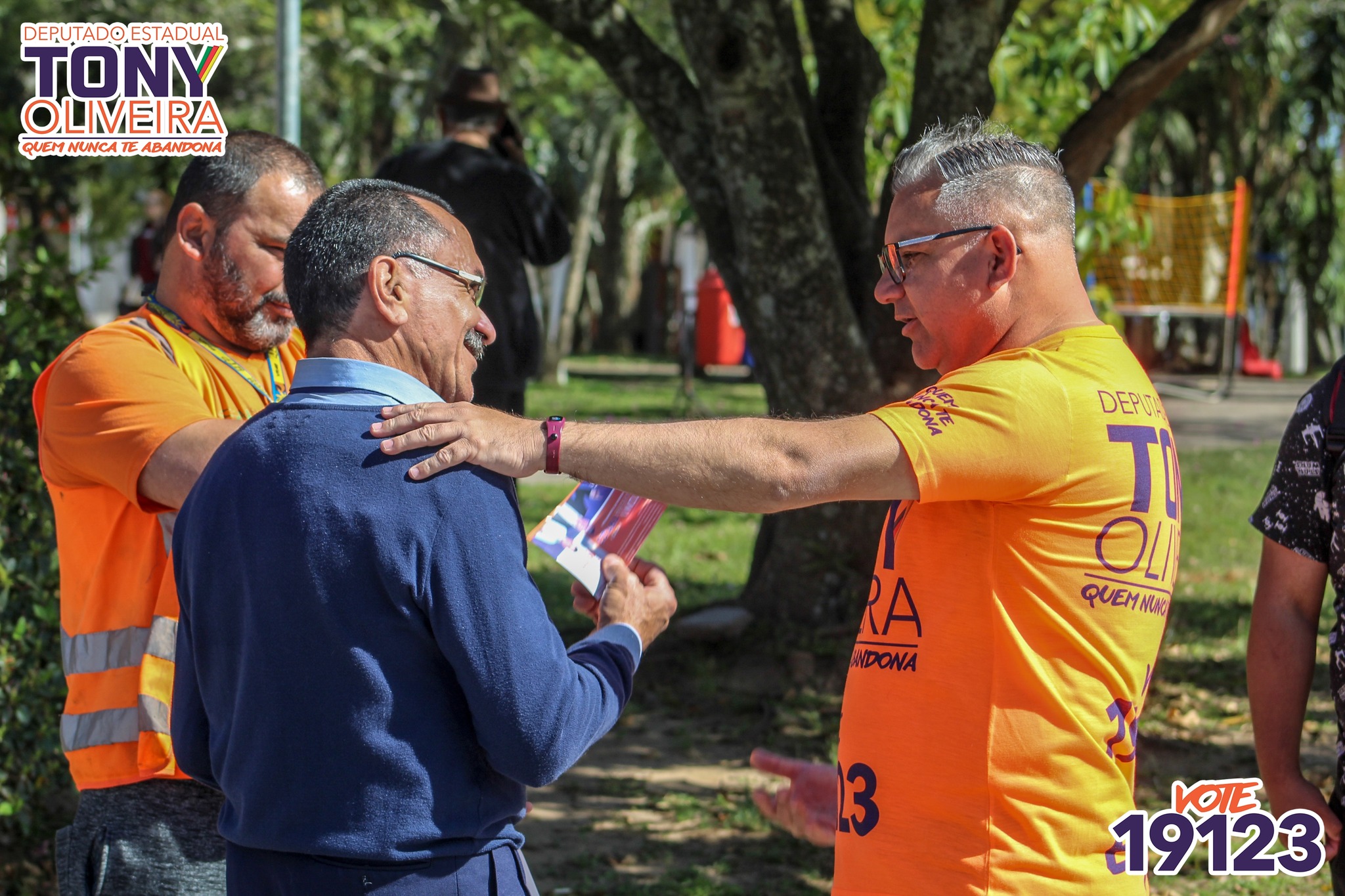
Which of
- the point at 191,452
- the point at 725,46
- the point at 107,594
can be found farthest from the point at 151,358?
the point at 725,46

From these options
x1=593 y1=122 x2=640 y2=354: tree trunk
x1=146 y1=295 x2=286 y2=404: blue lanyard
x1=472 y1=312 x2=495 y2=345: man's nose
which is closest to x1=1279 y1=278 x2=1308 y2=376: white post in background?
x1=593 y1=122 x2=640 y2=354: tree trunk

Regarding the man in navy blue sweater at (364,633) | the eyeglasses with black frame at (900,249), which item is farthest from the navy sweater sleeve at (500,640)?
the eyeglasses with black frame at (900,249)

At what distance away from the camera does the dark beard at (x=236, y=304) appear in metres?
2.66

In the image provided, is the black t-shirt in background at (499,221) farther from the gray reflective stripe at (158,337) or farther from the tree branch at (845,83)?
the gray reflective stripe at (158,337)

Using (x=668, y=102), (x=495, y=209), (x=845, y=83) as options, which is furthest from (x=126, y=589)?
(x=845, y=83)

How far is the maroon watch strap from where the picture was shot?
1.99m

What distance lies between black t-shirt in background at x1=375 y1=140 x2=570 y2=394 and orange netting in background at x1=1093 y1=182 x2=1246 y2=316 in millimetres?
12702

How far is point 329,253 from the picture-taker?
1.96 metres

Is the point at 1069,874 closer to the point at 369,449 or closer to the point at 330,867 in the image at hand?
the point at 330,867

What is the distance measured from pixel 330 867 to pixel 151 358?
1165mm

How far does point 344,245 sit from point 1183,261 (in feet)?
57.6

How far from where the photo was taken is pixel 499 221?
5.48 metres

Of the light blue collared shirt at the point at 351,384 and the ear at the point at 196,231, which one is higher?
the ear at the point at 196,231

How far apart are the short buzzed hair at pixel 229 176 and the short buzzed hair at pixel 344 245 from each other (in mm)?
726
